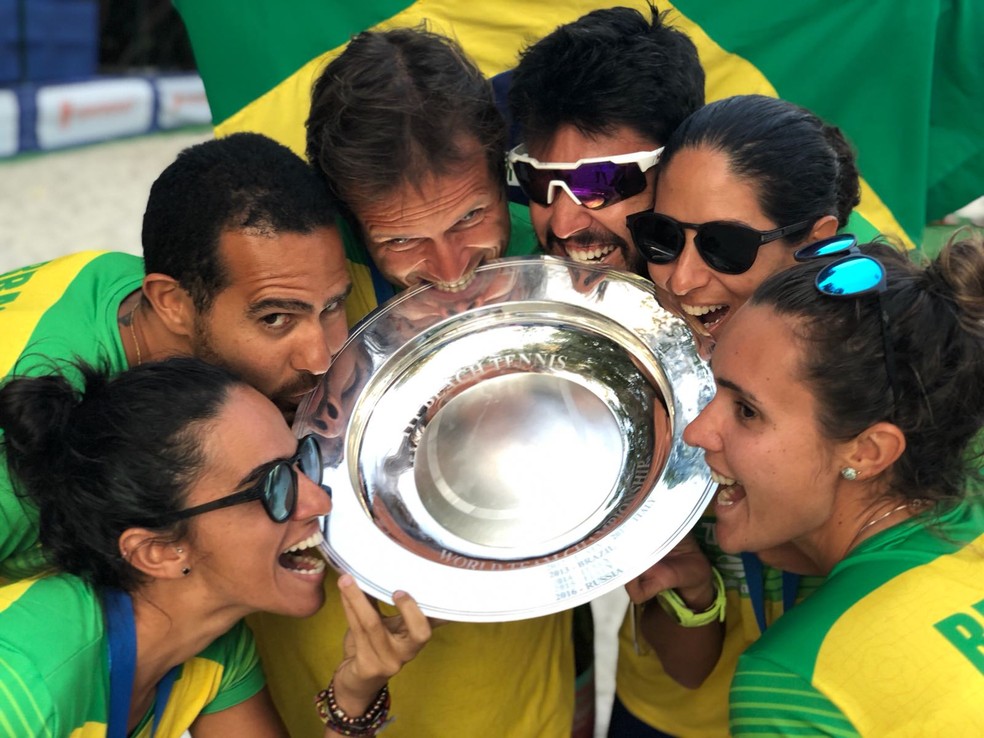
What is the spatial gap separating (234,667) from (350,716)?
0.35m

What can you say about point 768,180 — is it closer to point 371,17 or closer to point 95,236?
point 371,17

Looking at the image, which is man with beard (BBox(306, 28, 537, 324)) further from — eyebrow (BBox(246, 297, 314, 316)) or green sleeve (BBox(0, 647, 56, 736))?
green sleeve (BBox(0, 647, 56, 736))

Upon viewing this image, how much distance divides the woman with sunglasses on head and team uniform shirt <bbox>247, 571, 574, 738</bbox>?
370mm

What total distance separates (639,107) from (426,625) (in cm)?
134

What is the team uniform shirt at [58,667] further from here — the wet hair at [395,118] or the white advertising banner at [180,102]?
the white advertising banner at [180,102]

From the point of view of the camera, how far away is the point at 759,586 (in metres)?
2.44

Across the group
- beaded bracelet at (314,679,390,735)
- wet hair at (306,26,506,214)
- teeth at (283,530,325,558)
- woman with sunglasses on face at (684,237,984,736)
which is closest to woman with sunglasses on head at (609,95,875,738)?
woman with sunglasses on face at (684,237,984,736)

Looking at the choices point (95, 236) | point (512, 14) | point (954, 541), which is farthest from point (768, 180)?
point (95, 236)

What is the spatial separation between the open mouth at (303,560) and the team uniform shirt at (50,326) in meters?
0.53

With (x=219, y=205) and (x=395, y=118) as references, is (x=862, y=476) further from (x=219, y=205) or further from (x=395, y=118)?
(x=219, y=205)

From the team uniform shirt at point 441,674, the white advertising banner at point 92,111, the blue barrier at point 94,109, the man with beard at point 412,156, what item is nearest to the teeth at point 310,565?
the team uniform shirt at point 441,674

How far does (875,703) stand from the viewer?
171 cm

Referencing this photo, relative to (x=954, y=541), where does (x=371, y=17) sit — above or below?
below

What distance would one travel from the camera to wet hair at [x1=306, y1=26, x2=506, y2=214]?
251cm
